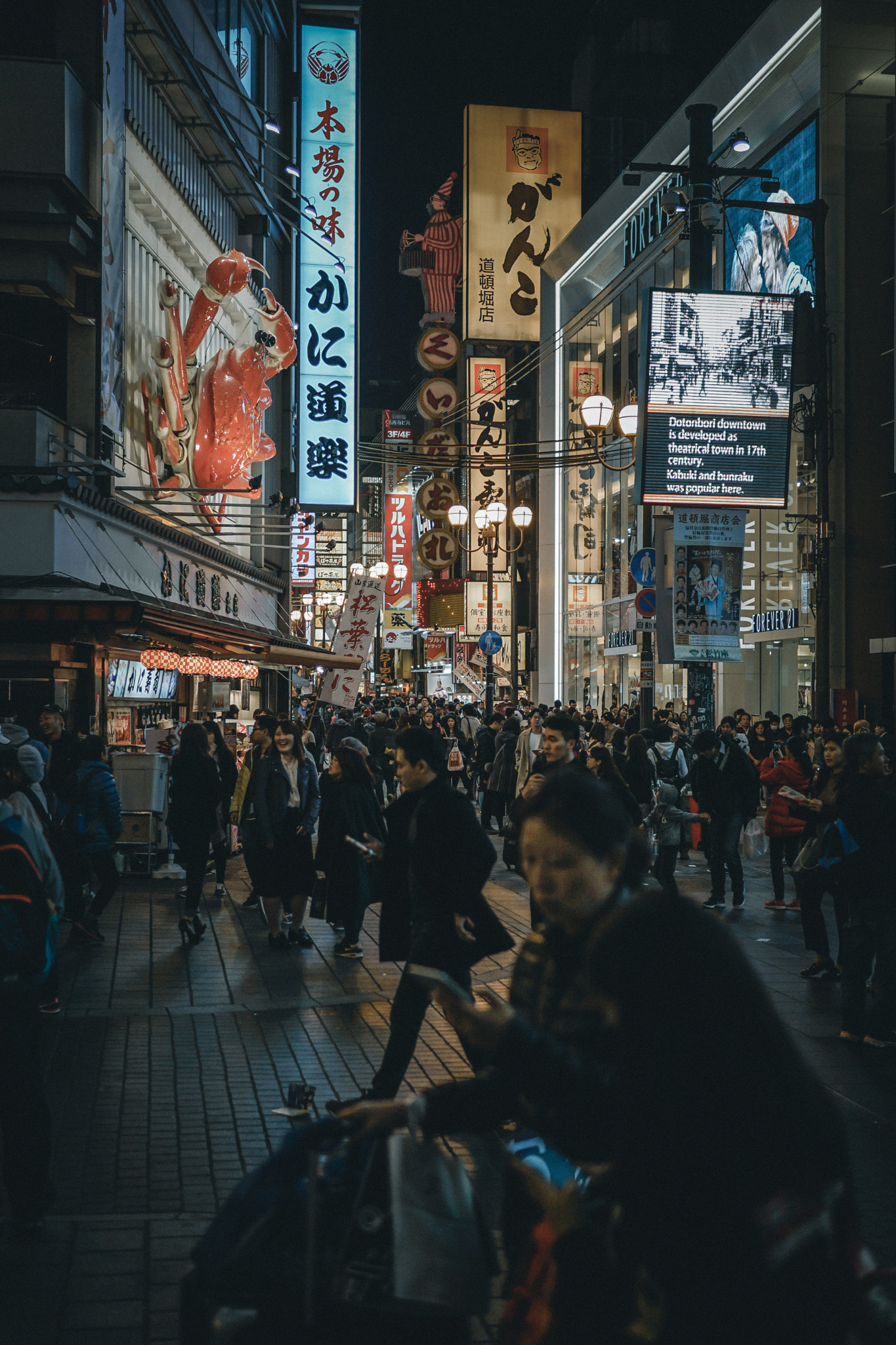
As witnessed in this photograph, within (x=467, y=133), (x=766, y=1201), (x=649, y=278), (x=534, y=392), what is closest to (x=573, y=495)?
(x=649, y=278)

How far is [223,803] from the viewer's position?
13508 millimetres

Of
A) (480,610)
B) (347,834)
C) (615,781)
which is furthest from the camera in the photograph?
(480,610)

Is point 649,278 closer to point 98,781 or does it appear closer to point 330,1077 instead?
point 98,781

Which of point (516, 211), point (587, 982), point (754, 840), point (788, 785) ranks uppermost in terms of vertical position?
point (516, 211)

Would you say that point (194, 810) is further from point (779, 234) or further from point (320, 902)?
point (779, 234)

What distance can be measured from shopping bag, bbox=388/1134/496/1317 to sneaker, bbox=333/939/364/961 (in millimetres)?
7903

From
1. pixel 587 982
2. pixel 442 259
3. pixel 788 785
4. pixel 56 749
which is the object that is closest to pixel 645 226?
pixel 788 785

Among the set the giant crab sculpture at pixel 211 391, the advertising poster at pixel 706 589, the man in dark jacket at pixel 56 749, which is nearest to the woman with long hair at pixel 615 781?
the advertising poster at pixel 706 589

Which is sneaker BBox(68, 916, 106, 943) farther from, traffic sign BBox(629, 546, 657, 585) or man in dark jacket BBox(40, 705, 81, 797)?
traffic sign BBox(629, 546, 657, 585)

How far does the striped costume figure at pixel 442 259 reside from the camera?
68.3 m

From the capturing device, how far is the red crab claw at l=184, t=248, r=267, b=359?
21797 millimetres

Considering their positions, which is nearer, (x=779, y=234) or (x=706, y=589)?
(x=706, y=589)

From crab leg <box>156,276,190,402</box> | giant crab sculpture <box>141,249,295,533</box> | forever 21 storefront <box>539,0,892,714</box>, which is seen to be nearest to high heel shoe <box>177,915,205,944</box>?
giant crab sculpture <box>141,249,295,533</box>

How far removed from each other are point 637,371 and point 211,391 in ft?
64.3
